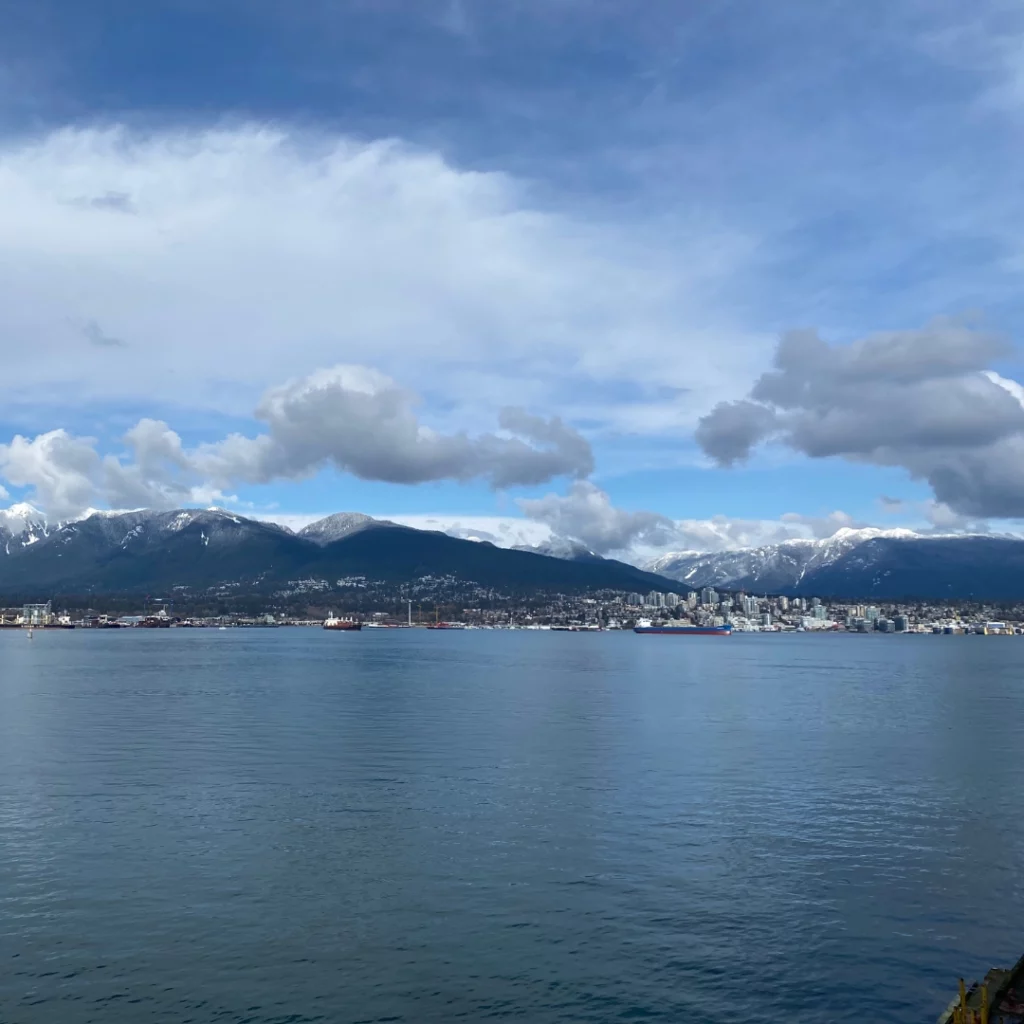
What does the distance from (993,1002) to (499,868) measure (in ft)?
54.8

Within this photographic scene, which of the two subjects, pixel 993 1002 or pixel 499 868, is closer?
pixel 993 1002

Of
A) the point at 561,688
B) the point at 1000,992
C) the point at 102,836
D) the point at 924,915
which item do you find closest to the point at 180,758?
Answer: the point at 102,836

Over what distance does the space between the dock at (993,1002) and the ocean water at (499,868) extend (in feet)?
6.00

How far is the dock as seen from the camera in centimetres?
1967

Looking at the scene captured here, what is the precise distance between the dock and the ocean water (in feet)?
6.00

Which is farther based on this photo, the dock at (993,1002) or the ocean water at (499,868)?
the ocean water at (499,868)

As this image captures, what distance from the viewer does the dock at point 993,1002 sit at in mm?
19673

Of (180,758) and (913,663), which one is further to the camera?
(913,663)

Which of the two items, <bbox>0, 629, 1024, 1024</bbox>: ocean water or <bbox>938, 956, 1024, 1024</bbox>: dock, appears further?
<bbox>0, 629, 1024, 1024</bbox>: ocean water

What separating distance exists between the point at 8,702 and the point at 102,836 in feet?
193

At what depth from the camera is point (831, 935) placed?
2794 centimetres

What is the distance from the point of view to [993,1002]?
21328mm

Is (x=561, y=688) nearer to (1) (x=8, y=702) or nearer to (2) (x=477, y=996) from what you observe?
(1) (x=8, y=702)

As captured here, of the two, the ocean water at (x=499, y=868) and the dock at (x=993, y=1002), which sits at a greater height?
the dock at (x=993, y=1002)
